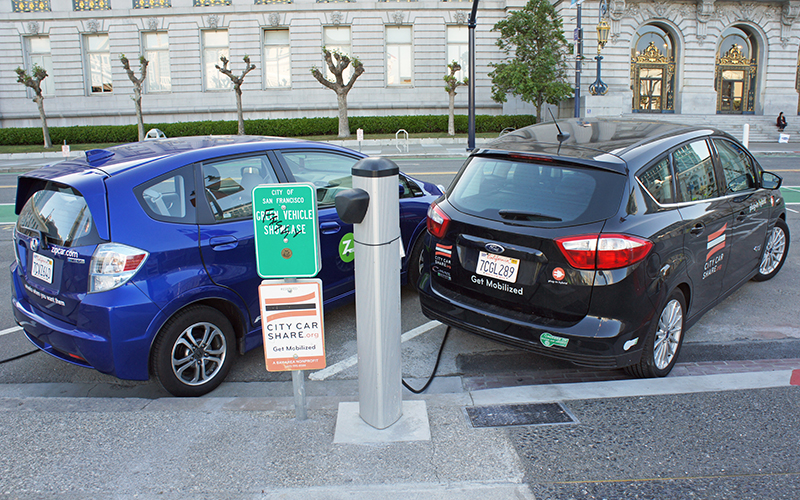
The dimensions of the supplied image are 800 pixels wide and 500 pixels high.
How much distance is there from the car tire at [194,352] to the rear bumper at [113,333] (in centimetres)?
11

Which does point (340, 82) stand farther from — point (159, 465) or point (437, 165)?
point (159, 465)

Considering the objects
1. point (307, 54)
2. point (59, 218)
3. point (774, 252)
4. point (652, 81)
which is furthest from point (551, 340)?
point (652, 81)

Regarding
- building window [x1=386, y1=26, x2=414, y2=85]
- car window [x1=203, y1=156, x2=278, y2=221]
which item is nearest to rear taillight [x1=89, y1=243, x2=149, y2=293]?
car window [x1=203, y1=156, x2=278, y2=221]

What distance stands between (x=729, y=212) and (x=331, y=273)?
3213 mm

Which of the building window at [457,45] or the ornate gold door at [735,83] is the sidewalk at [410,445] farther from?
the ornate gold door at [735,83]

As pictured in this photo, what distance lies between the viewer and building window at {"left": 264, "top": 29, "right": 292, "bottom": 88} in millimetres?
36094

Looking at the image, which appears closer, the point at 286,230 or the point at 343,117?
the point at 286,230

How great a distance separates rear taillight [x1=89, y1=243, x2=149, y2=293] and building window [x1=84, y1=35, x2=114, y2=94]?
38.5 metres

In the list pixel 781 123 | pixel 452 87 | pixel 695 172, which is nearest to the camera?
pixel 695 172

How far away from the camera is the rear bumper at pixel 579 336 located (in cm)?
348

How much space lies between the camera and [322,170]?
16.2ft

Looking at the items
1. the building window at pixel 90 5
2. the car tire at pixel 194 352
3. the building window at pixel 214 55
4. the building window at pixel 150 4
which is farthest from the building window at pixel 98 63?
the car tire at pixel 194 352

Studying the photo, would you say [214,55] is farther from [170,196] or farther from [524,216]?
[524,216]

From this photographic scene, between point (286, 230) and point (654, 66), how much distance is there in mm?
38313
